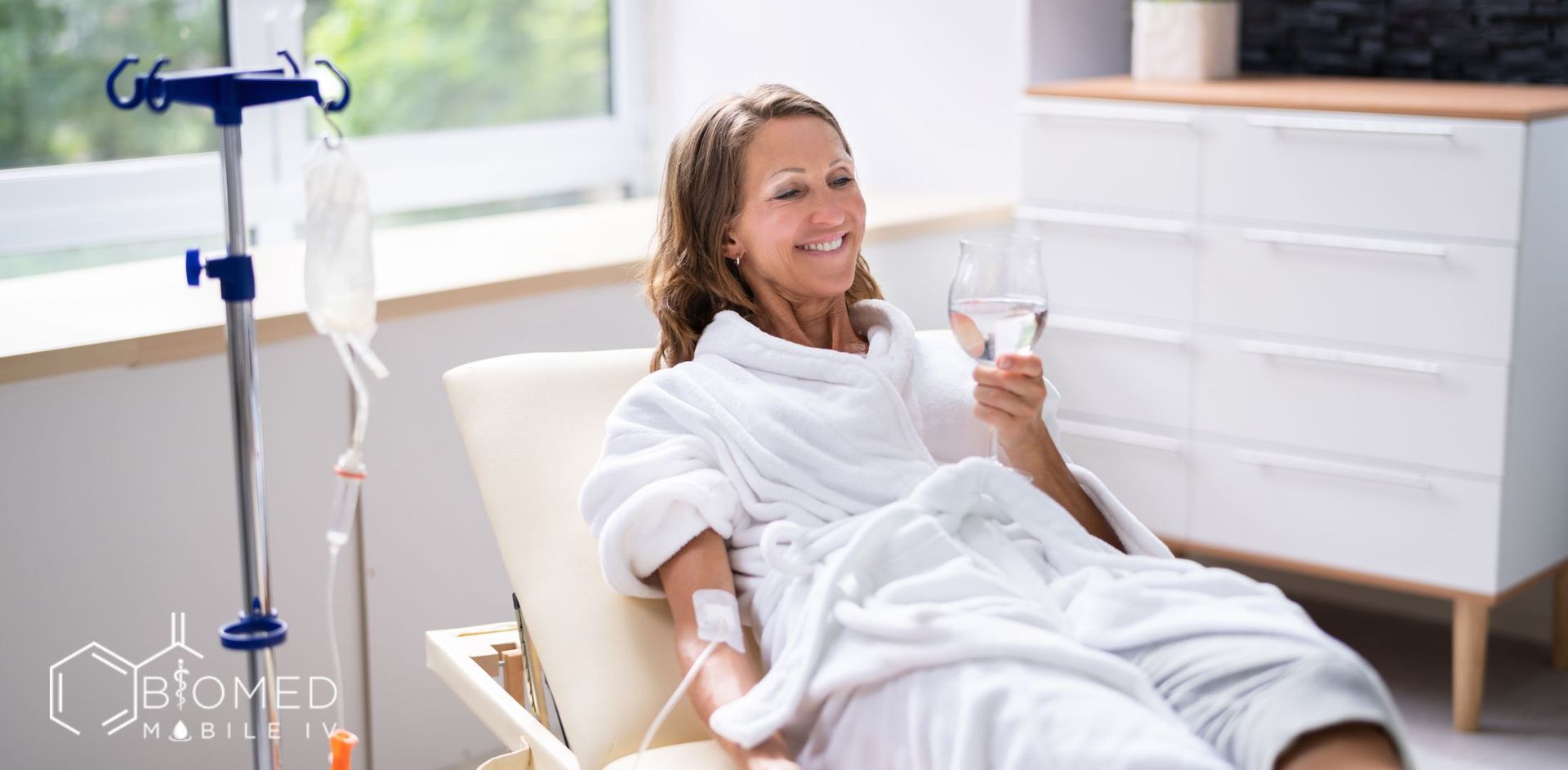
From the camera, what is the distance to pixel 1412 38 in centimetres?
343

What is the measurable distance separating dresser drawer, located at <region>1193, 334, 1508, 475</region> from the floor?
1.58ft

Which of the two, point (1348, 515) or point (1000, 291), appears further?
point (1348, 515)

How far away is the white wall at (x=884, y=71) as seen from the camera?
3.58m

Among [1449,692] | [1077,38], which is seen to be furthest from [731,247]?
[1449,692]

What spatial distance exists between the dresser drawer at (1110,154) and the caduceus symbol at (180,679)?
1.84 metres

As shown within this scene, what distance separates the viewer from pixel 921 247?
133 inches

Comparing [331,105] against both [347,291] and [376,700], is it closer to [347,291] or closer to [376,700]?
[347,291]

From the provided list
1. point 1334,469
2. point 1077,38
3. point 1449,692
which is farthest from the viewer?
point 1077,38

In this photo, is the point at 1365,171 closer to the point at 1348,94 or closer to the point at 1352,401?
the point at 1348,94

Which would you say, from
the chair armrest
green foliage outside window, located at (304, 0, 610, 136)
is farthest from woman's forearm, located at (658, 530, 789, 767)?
green foliage outside window, located at (304, 0, 610, 136)

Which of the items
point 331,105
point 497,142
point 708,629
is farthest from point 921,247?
point 331,105

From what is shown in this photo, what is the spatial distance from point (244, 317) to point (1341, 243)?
2.10m

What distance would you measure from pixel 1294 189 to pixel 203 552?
1967 mm

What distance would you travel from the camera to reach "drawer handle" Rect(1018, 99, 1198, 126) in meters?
3.09
